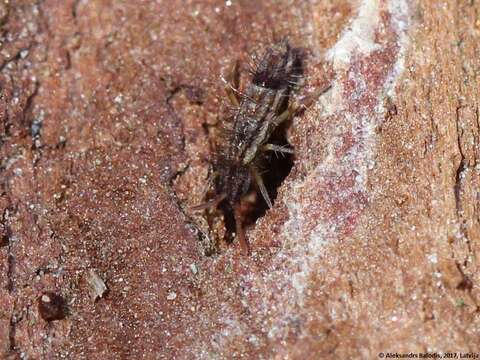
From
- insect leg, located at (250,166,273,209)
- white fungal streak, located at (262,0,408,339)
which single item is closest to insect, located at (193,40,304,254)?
insect leg, located at (250,166,273,209)

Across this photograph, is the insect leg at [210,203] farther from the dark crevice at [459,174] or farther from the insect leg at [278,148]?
the dark crevice at [459,174]

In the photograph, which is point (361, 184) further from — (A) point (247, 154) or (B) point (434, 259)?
(A) point (247, 154)

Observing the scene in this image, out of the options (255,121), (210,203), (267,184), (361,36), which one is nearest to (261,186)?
(267,184)

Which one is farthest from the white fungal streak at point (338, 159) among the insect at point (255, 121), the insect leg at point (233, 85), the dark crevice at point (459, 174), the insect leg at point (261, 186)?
the insect leg at point (233, 85)

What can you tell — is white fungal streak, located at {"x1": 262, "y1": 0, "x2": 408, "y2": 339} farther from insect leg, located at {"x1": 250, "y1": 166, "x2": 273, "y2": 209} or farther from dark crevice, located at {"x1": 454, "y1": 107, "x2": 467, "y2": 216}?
dark crevice, located at {"x1": 454, "y1": 107, "x2": 467, "y2": 216}

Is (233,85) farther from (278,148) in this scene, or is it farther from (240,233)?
(240,233)

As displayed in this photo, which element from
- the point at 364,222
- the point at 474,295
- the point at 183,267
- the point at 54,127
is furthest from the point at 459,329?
the point at 54,127

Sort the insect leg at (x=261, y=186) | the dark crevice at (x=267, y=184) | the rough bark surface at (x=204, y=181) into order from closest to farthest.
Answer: the rough bark surface at (x=204, y=181) → the insect leg at (x=261, y=186) → the dark crevice at (x=267, y=184)
